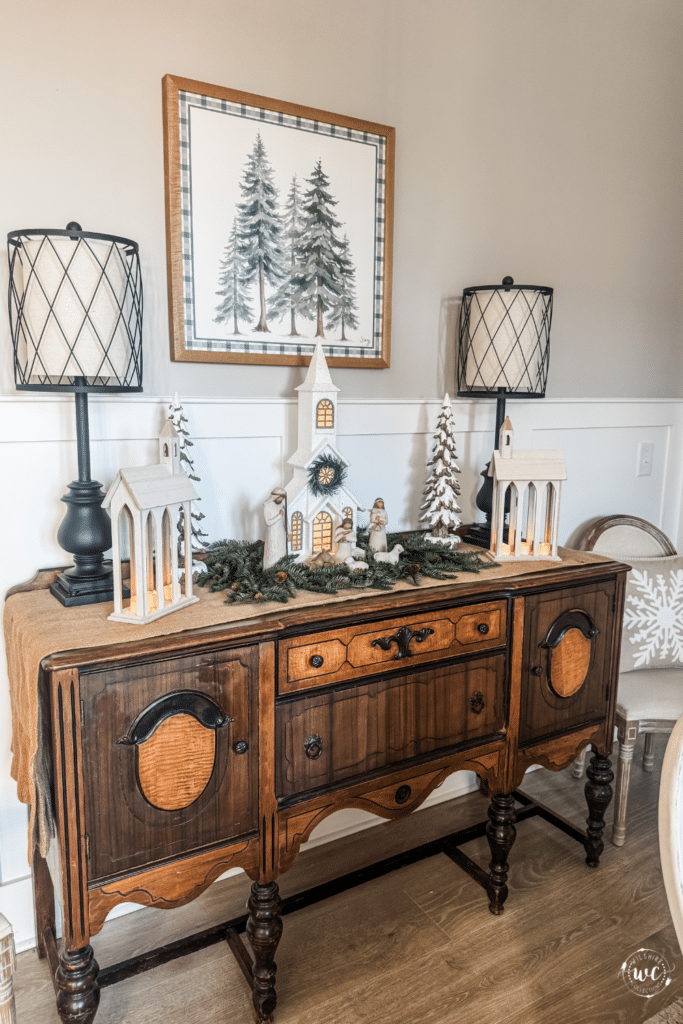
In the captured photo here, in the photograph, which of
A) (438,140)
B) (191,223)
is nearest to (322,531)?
(191,223)

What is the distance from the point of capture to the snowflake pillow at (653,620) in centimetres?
237

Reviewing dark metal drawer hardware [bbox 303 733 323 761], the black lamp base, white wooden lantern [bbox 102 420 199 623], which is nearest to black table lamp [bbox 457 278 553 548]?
dark metal drawer hardware [bbox 303 733 323 761]

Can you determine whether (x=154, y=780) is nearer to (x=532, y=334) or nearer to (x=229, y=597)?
(x=229, y=597)

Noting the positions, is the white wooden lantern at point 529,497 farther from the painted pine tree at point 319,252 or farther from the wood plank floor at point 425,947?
the wood plank floor at point 425,947

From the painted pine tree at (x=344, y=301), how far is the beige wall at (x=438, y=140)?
159 mm

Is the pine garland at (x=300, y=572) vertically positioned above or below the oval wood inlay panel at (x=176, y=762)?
above

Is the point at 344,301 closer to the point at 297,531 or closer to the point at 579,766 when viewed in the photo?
the point at 297,531

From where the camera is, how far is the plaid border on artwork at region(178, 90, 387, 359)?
1.71 m

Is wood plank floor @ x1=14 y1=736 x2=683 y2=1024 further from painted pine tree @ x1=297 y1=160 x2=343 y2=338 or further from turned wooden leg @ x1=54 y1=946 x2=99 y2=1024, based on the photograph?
painted pine tree @ x1=297 y1=160 x2=343 y2=338

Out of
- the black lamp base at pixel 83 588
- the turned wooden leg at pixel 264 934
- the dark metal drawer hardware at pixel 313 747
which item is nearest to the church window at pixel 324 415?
the black lamp base at pixel 83 588

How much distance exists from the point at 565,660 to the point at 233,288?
53.4 inches

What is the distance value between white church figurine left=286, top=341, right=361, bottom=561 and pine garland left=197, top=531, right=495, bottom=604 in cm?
7

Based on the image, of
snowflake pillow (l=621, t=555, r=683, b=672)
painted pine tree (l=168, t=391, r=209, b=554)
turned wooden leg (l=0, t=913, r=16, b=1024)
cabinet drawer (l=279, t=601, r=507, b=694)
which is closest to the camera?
turned wooden leg (l=0, t=913, r=16, b=1024)

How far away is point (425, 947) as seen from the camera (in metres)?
1.79
